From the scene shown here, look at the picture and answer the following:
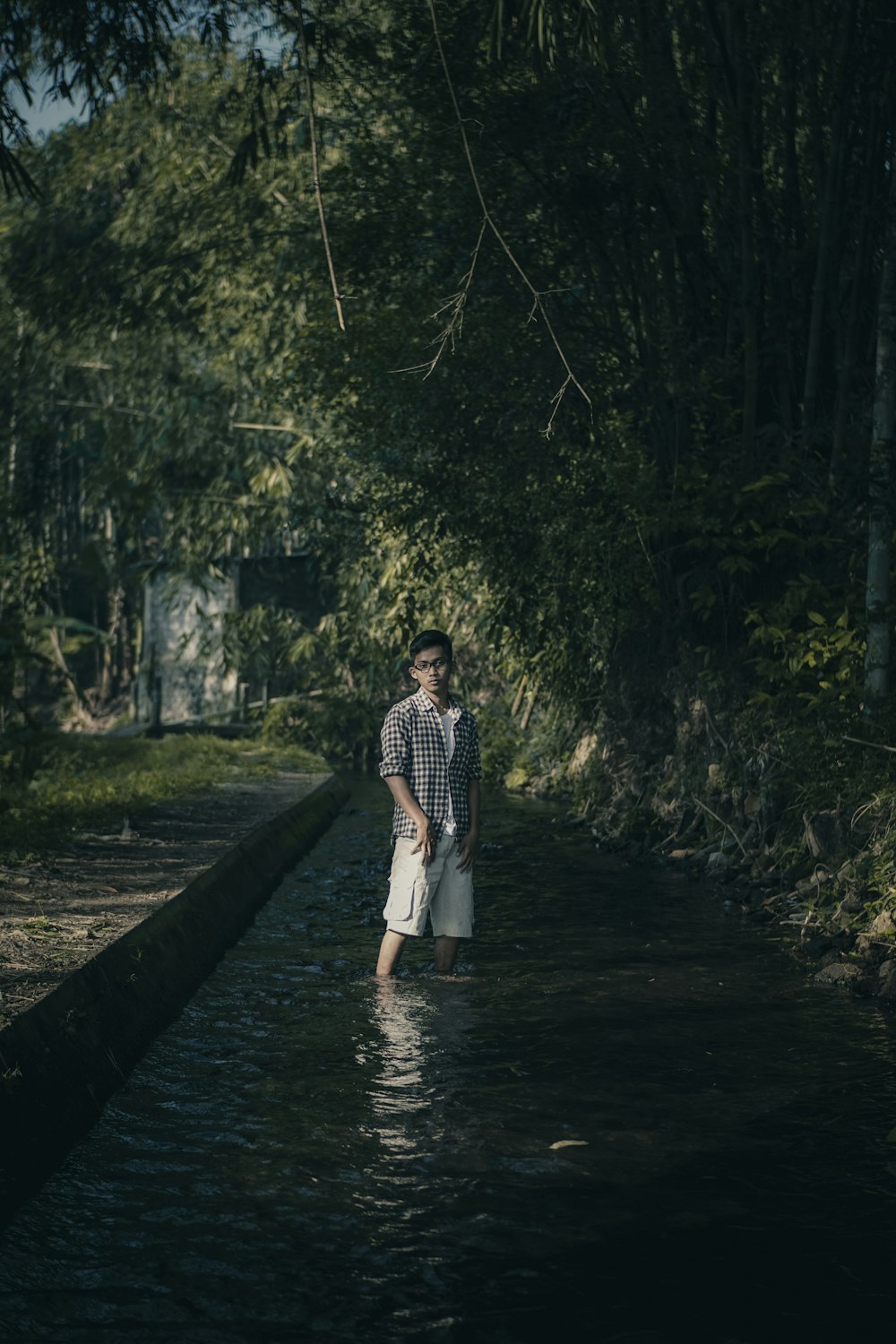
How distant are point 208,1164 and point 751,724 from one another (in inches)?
317

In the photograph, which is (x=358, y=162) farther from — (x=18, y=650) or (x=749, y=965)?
(x=749, y=965)

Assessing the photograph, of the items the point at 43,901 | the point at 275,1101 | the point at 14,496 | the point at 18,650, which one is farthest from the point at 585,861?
the point at 14,496

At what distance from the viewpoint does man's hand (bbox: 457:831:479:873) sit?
27.1ft

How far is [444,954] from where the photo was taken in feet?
28.0

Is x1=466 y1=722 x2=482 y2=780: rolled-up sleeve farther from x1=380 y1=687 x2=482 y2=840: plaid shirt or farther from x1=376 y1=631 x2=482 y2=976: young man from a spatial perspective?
x1=380 y1=687 x2=482 y2=840: plaid shirt

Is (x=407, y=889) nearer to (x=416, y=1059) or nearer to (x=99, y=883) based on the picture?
(x=416, y=1059)

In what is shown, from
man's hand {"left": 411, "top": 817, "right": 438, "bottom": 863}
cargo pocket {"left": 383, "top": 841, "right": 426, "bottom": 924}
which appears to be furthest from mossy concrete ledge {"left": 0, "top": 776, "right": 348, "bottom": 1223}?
man's hand {"left": 411, "top": 817, "right": 438, "bottom": 863}

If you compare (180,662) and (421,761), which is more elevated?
(180,662)

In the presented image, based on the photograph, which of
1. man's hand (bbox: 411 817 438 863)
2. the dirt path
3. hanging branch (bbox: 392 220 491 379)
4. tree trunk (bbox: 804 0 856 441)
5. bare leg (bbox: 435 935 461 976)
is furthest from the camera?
tree trunk (bbox: 804 0 856 441)

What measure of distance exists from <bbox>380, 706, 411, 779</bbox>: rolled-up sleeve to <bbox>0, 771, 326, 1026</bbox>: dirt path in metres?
1.54

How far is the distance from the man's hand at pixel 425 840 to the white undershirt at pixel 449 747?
0.14 metres

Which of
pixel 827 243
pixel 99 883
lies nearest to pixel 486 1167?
pixel 99 883

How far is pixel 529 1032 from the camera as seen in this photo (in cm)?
735

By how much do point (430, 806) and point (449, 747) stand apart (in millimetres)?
347
